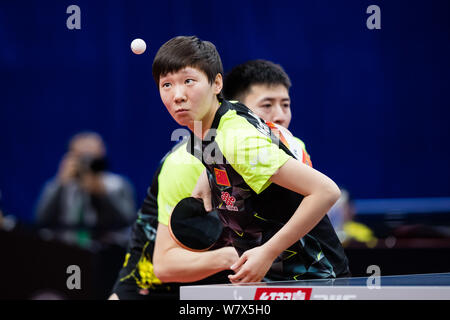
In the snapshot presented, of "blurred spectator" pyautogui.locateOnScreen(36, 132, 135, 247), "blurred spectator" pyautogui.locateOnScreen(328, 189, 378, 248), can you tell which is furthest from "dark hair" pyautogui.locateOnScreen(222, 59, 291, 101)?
"blurred spectator" pyautogui.locateOnScreen(328, 189, 378, 248)

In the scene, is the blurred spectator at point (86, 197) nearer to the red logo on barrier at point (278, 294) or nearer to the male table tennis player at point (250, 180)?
the male table tennis player at point (250, 180)

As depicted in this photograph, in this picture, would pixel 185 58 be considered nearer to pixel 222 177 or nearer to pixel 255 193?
pixel 222 177

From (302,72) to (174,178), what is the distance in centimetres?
351

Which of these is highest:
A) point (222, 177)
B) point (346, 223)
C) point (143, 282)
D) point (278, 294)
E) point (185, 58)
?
point (185, 58)

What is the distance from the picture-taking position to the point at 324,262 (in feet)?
8.43

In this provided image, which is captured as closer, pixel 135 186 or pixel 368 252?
pixel 368 252

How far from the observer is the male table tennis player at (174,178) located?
3.21 meters

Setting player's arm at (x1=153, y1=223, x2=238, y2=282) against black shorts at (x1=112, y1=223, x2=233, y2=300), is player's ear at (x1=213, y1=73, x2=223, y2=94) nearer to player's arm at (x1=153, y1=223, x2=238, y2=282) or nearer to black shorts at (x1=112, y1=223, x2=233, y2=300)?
player's arm at (x1=153, y1=223, x2=238, y2=282)

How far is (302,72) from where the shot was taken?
255 inches

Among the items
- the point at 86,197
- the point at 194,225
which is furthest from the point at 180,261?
the point at 86,197

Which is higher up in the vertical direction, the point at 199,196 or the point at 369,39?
the point at 369,39

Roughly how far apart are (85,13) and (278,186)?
463cm
